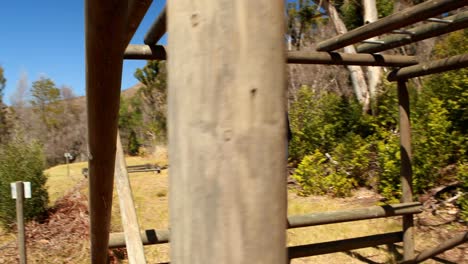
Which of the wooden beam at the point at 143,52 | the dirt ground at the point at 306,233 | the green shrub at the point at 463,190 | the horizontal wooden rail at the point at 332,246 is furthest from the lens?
the green shrub at the point at 463,190

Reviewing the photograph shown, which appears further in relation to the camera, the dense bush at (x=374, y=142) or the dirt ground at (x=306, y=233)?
the dense bush at (x=374, y=142)

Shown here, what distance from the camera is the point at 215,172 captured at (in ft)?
2.48

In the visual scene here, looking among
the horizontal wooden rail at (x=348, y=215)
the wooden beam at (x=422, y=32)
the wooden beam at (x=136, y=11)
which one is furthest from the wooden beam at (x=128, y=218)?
the wooden beam at (x=422, y=32)

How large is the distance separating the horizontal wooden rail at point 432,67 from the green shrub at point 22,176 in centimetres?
726

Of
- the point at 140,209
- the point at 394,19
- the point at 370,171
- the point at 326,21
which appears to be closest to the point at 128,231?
the point at 394,19

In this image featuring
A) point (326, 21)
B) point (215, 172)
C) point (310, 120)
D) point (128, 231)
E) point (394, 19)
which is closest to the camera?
point (215, 172)

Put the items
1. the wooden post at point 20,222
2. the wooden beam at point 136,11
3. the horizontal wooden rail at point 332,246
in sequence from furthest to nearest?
the wooden post at point 20,222, the horizontal wooden rail at point 332,246, the wooden beam at point 136,11

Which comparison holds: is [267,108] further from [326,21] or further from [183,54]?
[326,21]

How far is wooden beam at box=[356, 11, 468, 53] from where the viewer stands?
3076mm

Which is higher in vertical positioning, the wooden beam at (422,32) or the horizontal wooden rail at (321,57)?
the wooden beam at (422,32)

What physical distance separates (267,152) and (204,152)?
13 cm

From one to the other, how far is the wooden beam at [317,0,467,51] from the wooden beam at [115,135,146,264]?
6.78ft

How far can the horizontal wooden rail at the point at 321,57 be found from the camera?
294 centimetres

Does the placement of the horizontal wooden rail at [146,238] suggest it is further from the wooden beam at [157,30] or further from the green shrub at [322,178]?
the green shrub at [322,178]
